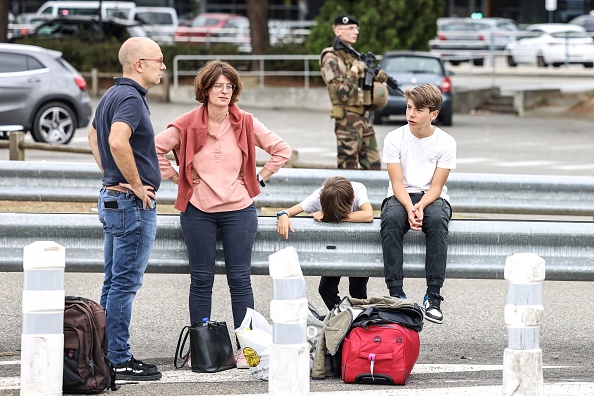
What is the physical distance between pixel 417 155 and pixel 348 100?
13.7 ft

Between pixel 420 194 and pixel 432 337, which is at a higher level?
pixel 420 194

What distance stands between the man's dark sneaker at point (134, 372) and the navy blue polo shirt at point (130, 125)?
3.09 feet

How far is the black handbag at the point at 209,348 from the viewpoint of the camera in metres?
6.61

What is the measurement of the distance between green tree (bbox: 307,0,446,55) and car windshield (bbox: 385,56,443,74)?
3698 millimetres

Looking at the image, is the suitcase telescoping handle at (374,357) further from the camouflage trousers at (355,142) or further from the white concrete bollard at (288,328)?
the camouflage trousers at (355,142)

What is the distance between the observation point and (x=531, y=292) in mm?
5652

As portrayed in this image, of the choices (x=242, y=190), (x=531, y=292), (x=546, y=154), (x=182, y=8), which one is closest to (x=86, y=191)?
(x=242, y=190)

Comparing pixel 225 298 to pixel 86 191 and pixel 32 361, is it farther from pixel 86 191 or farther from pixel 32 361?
pixel 32 361

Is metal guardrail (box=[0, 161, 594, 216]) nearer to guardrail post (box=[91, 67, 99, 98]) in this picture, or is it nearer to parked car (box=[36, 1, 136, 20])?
guardrail post (box=[91, 67, 99, 98])

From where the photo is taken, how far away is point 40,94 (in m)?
18.3

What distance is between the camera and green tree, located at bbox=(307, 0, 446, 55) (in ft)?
96.7

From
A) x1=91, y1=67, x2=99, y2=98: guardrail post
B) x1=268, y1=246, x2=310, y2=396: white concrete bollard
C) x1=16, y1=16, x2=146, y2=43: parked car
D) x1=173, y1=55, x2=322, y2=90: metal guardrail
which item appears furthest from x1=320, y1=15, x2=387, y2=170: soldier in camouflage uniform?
x1=16, y1=16, x2=146, y2=43: parked car

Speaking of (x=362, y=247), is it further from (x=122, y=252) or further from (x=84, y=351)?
(x=84, y=351)

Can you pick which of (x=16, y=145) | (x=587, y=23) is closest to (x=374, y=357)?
(x=16, y=145)
